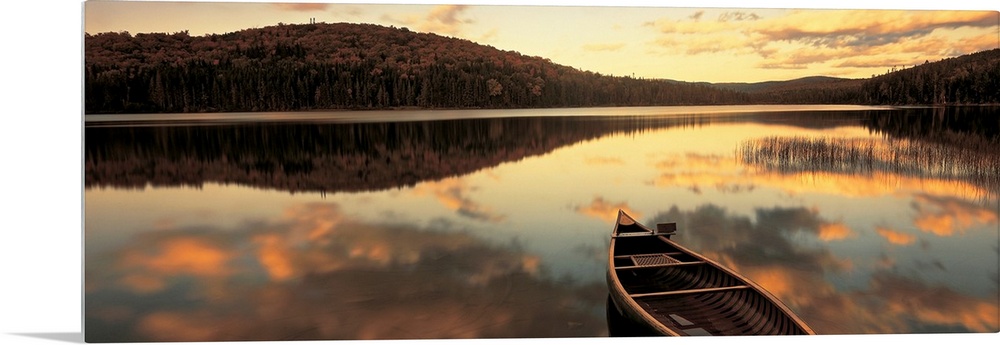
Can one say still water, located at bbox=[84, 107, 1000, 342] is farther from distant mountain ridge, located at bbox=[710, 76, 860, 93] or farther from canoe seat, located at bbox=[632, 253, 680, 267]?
canoe seat, located at bbox=[632, 253, 680, 267]

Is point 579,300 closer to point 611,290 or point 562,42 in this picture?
point 611,290

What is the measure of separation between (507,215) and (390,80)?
5.01 ft

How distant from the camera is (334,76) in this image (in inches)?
209

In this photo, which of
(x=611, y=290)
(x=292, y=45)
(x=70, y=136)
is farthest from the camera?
(x=292, y=45)

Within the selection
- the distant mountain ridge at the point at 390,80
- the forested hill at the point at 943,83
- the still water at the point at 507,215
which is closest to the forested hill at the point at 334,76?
the distant mountain ridge at the point at 390,80

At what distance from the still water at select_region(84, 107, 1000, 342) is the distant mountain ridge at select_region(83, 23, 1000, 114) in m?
0.15

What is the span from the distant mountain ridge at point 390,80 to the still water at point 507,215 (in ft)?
0.51

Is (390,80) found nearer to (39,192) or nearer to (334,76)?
(334,76)

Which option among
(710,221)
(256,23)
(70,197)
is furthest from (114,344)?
(710,221)

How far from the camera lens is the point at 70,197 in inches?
161

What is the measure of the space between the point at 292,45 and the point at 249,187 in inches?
51.2

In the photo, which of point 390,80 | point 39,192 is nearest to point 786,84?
point 390,80

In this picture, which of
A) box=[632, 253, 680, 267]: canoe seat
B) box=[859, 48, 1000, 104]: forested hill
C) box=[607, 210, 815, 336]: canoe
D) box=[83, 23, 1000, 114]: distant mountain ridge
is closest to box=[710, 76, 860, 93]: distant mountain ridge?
box=[83, 23, 1000, 114]: distant mountain ridge

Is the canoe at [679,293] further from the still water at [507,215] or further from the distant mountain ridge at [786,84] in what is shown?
the distant mountain ridge at [786,84]
